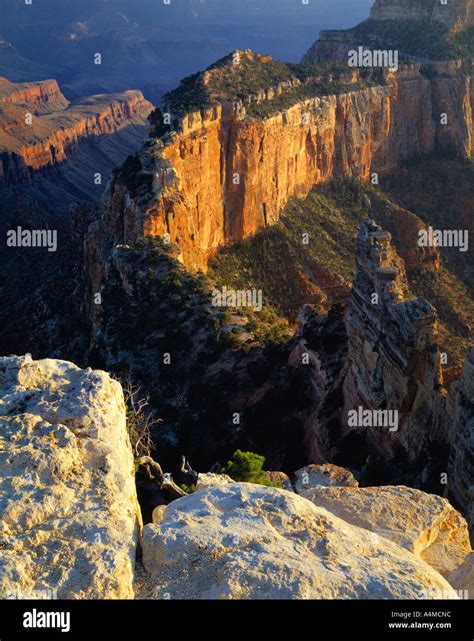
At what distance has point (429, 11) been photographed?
332 ft

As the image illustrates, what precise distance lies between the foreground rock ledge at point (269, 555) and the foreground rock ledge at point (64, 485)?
2.33ft

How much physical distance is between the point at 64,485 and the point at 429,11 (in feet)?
331

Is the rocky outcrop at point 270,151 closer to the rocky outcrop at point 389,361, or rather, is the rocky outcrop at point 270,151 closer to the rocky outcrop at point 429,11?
the rocky outcrop at point 429,11

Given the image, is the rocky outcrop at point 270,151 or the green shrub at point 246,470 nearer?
the green shrub at point 246,470

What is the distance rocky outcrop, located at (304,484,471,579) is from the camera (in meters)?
15.3

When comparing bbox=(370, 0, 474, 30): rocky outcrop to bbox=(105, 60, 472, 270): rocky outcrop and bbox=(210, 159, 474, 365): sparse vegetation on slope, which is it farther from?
bbox=(210, 159, 474, 365): sparse vegetation on slope

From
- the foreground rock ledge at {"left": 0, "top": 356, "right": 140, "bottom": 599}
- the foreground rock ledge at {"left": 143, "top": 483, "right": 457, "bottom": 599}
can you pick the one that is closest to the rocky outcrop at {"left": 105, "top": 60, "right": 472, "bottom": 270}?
the foreground rock ledge at {"left": 0, "top": 356, "right": 140, "bottom": 599}

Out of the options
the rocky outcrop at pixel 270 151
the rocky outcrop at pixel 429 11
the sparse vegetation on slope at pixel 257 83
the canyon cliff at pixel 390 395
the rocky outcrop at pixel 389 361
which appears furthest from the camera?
the rocky outcrop at pixel 429 11

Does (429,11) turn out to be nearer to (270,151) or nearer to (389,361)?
(270,151)

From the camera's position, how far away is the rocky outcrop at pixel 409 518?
15305mm

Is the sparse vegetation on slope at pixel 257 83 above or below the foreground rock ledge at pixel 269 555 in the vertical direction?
above

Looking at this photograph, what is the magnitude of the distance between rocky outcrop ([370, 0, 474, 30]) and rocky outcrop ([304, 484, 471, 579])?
299 ft

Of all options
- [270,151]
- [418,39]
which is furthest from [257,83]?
[418,39]

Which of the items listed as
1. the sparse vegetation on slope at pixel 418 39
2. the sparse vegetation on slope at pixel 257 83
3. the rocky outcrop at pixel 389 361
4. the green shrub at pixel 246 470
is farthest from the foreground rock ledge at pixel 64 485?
the sparse vegetation on slope at pixel 418 39
